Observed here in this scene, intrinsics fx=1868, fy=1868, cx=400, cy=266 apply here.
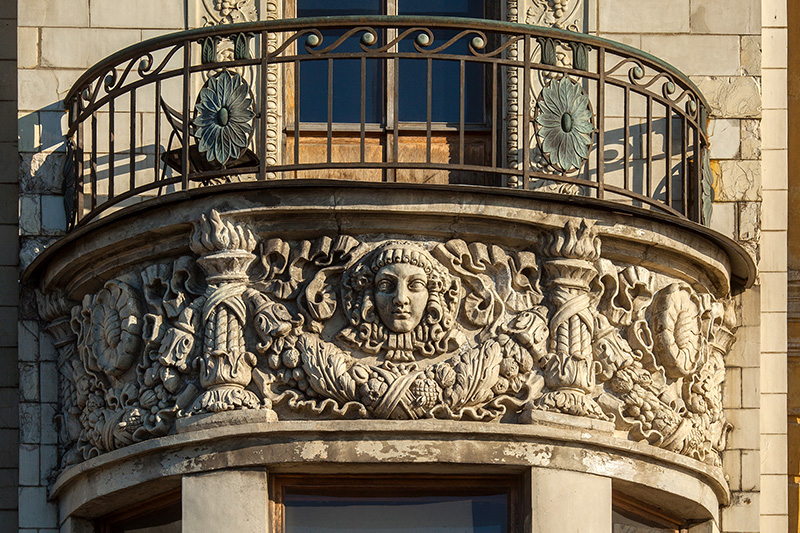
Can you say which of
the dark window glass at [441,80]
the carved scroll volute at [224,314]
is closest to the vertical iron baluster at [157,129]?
the carved scroll volute at [224,314]

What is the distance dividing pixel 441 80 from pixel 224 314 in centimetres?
268

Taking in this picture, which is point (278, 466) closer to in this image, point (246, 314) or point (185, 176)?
point (246, 314)

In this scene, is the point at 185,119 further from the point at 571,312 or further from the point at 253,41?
the point at 571,312

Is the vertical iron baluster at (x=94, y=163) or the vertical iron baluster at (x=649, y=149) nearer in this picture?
the vertical iron baluster at (x=649, y=149)

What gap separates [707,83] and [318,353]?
360cm

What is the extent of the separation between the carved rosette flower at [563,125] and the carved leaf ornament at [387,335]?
0.46m

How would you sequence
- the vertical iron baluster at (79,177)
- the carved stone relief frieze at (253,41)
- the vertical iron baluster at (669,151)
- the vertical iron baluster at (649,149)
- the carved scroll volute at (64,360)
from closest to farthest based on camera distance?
the vertical iron baluster at (649,149) < the vertical iron baluster at (669,151) < the carved scroll volute at (64,360) < the vertical iron baluster at (79,177) < the carved stone relief frieze at (253,41)

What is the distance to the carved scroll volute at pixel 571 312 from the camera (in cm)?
1162

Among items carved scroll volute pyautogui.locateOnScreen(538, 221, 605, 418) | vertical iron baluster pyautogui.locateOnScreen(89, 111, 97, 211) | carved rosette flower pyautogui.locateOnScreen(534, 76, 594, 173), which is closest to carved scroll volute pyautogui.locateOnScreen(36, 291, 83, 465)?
vertical iron baluster pyautogui.locateOnScreen(89, 111, 97, 211)

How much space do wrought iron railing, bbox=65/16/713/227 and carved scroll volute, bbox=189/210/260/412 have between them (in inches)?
15.0

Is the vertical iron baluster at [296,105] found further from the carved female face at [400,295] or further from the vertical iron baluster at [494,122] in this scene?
the vertical iron baluster at [494,122]

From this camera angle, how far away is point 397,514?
11797mm

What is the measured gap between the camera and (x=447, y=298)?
38.2 feet

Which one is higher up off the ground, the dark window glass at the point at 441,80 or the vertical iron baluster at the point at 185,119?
the dark window glass at the point at 441,80
